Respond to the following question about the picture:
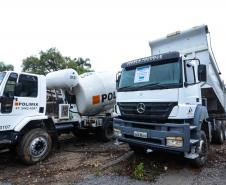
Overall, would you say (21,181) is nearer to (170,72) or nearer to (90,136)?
(170,72)

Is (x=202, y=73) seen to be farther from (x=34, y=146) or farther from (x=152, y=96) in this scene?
(x=34, y=146)

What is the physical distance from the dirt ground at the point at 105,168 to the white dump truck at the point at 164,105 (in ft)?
1.41

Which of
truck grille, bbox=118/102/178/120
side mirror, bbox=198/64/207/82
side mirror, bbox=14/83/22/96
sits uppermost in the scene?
side mirror, bbox=198/64/207/82

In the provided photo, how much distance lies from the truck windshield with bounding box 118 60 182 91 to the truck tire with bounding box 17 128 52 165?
7.92 ft

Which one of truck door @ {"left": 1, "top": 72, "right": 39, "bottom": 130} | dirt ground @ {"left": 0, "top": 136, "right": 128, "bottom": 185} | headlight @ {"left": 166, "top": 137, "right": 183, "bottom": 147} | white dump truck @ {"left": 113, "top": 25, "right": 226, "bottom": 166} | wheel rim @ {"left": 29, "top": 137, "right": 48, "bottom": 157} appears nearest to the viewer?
headlight @ {"left": 166, "top": 137, "right": 183, "bottom": 147}

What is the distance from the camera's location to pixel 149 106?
211 inches

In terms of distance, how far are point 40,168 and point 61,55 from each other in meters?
22.6

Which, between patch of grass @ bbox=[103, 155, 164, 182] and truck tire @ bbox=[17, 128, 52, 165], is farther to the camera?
truck tire @ bbox=[17, 128, 52, 165]

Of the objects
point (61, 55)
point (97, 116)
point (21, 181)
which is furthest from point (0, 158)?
point (61, 55)

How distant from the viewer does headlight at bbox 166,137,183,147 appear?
16.0ft

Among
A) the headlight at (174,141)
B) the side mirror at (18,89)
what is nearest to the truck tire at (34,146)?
the side mirror at (18,89)

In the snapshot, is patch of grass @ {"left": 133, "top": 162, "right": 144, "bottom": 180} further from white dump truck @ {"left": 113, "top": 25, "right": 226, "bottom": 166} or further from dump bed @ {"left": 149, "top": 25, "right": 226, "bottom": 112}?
dump bed @ {"left": 149, "top": 25, "right": 226, "bottom": 112}

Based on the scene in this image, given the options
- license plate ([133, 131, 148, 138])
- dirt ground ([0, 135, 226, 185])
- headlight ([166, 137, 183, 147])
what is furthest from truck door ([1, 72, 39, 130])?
headlight ([166, 137, 183, 147])

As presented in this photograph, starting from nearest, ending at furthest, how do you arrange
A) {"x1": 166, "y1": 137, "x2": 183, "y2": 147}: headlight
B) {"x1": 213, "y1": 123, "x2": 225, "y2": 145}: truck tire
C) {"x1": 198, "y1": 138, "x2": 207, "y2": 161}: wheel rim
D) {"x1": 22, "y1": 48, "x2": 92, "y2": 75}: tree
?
{"x1": 166, "y1": 137, "x2": 183, "y2": 147}: headlight, {"x1": 198, "y1": 138, "x2": 207, "y2": 161}: wheel rim, {"x1": 213, "y1": 123, "x2": 225, "y2": 145}: truck tire, {"x1": 22, "y1": 48, "x2": 92, "y2": 75}: tree
